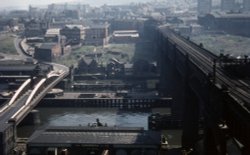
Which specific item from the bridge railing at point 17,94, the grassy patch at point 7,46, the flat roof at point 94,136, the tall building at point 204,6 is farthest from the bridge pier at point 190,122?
the tall building at point 204,6

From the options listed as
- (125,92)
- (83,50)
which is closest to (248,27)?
(83,50)

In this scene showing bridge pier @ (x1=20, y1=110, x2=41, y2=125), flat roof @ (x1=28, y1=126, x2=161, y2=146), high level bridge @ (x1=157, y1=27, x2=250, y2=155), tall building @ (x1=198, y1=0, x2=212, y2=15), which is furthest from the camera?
tall building @ (x1=198, y1=0, x2=212, y2=15)

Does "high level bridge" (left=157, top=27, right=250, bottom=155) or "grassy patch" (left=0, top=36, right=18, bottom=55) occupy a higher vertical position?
"high level bridge" (left=157, top=27, right=250, bottom=155)

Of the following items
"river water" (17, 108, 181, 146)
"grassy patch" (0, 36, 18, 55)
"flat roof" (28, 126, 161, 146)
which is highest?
"flat roof" (28, 126, 161, 146)

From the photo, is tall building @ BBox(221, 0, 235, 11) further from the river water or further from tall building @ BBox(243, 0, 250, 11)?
the river water

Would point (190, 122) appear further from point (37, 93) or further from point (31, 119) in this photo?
point (37, 93)

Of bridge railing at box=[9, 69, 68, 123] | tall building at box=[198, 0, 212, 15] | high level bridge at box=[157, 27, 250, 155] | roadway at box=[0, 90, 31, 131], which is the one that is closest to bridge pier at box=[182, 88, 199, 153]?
high level bridge at box=[157, 27, 250, 155]

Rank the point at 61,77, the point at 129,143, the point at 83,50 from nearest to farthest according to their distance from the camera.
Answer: the point at 129,143, the point at 61,77, the point at 83,50

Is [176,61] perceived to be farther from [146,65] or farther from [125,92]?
[146,65]
